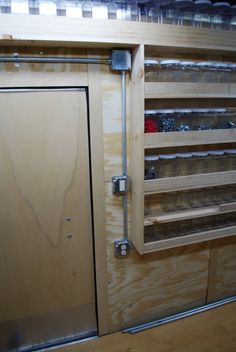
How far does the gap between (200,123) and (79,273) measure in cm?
120

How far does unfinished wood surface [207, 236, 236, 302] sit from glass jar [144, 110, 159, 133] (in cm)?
97

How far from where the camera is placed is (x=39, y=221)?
147 cm

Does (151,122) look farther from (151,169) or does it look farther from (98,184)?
(98,184)

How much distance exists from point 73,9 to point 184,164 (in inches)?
40.2

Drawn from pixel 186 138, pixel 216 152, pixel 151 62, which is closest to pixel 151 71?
pixel 151 62

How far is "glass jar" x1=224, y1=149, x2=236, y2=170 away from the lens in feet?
5.33

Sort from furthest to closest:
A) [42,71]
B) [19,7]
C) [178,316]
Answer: [178,316] → [42,71] → [19,7]

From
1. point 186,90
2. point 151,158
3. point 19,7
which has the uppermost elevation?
point 19,7

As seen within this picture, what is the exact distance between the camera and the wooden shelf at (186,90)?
1324 millimetres

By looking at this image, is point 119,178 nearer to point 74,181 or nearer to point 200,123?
point 74,181

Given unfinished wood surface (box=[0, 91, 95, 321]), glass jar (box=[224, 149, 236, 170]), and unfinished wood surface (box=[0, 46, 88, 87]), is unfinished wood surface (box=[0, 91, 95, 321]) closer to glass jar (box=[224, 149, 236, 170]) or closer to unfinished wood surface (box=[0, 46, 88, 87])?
unfinished wood surface (box=[0, 46, 88, 87])

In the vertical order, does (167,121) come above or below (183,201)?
above

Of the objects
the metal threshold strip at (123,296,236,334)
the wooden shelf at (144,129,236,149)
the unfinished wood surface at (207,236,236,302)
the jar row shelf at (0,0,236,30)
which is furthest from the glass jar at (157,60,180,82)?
the metal threshold strip at (123,296,236,334)

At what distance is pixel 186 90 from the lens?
1389 millimetres
